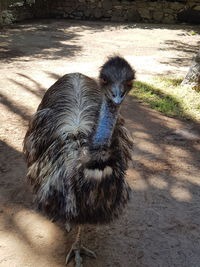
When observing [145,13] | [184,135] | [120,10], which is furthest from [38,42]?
[184,135]

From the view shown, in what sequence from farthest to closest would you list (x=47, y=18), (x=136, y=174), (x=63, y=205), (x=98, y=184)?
1. (x=47, y=18)
2. (x=136, y=174)
3. (x=63, y=205)
4. (x=98, y=184)

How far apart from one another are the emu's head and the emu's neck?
70mm

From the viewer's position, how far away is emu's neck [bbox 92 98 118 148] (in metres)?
2.23

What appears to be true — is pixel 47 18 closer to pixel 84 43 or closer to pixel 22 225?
pixel 84 43

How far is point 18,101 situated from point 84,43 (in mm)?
5717

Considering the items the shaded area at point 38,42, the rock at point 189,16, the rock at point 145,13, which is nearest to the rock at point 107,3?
the rock at point 145,13

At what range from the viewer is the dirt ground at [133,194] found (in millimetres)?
2902

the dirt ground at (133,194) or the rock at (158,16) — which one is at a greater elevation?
the dirt ground at (133,194)

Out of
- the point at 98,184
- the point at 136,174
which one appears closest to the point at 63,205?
the point at 98,184

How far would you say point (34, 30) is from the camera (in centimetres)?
1248

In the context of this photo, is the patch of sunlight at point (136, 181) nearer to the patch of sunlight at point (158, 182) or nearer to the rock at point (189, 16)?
the patch of sunlight at point (158, 182)

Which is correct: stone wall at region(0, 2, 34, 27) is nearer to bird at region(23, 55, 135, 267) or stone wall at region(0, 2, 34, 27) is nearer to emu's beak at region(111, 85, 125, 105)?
bird at region(23, 55, 135, 267)

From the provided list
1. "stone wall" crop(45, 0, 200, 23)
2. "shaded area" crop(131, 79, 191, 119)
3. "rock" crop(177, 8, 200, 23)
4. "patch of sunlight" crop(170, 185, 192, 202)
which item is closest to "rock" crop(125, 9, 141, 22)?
"stone wall" crop(45, 0, 200, 23)

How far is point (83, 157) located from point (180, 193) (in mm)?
1680
